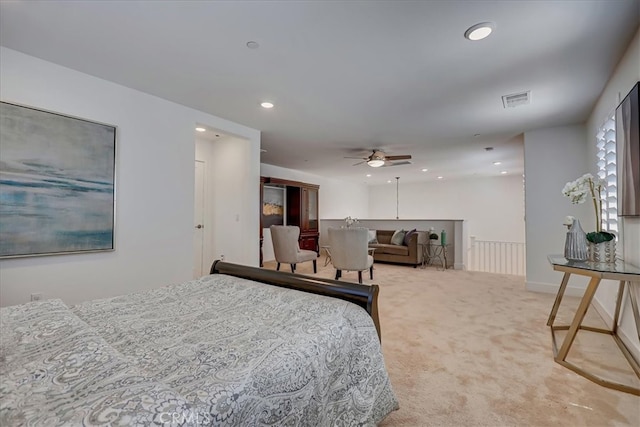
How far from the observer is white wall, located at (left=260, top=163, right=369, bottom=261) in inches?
281

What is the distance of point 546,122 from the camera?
3977 mm

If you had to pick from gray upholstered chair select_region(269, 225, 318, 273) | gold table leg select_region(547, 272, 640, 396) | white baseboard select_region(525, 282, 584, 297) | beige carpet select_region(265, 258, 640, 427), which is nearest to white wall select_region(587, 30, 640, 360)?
gold table leg select_region(547, 272, 640, 396)

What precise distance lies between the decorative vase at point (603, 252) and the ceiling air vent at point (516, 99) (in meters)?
1.64

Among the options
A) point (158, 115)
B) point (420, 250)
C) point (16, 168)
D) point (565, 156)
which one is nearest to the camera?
point (16, 168)

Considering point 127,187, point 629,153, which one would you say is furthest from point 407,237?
Answer: point 127,187

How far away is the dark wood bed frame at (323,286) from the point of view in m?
1.57

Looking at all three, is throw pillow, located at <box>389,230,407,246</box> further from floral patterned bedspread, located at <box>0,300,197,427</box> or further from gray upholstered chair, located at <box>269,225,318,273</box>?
floral patterned bedspread, located at <box>0,300,197,427</box>

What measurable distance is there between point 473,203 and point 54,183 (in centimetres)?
986

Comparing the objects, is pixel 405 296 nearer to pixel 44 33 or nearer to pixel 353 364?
pixel 353 364

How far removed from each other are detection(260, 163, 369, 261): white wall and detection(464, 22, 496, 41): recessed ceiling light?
556 cm

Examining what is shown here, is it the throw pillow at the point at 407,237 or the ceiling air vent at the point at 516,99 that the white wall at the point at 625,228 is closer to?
the ceiling air vent at the point at 516,99

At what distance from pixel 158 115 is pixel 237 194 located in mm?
1591

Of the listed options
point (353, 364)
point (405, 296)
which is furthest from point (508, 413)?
point (405, 296)

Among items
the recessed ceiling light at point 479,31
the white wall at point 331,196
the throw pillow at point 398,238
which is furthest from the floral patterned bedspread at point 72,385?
the throw pillow at point 398,238
